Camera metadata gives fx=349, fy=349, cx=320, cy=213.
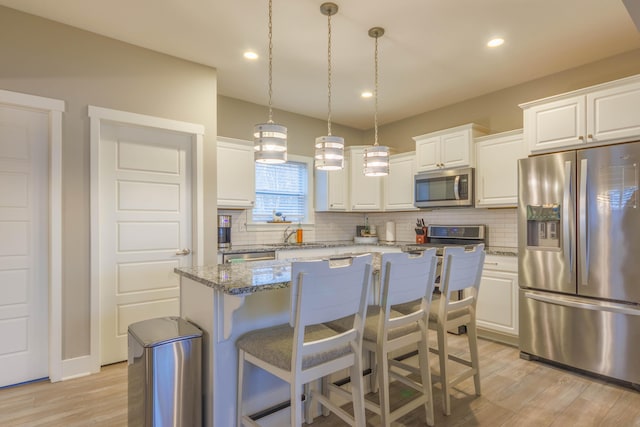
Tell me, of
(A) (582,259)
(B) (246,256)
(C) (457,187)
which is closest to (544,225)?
(A) (582,259)


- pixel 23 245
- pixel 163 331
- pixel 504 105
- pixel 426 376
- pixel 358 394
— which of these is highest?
pixel 504 105

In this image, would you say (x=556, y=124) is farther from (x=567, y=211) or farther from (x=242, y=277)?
(x=242, y=277)

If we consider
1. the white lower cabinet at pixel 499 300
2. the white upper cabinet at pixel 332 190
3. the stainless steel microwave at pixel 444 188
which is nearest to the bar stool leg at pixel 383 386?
the white lower cabinet at pixel 499 300

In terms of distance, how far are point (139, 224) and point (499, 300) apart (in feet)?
11.9

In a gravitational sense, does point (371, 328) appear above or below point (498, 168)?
below

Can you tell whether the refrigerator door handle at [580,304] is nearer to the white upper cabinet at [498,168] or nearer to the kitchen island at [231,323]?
the white upper cabinet at [498,168]

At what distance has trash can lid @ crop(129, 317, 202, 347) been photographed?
1.80m

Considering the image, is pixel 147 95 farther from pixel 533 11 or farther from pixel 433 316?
pixel 533 11

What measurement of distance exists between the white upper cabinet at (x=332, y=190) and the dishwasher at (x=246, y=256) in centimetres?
133

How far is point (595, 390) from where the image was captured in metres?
2.61

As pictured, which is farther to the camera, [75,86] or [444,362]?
[75,86]

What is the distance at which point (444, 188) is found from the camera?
4301 millimetres

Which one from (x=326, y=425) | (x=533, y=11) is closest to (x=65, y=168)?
(x=326, y=425)

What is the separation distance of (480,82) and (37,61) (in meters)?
4.24
